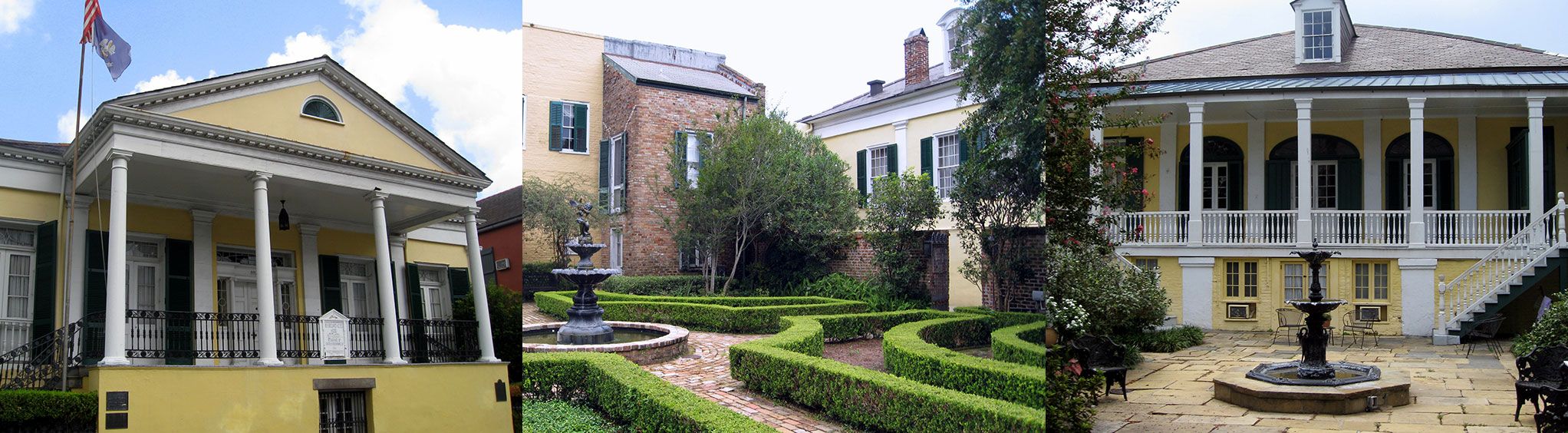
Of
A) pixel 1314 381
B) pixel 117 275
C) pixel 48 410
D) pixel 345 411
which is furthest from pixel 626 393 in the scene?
pixel 1314 381

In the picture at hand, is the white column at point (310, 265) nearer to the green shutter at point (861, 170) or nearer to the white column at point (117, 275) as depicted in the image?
the white column at point (117, 275)

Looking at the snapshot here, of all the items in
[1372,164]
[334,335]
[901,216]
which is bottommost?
[334,335]

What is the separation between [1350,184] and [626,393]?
4769mm

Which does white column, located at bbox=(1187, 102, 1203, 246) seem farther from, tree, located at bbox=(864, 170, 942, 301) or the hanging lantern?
the hanging lantern

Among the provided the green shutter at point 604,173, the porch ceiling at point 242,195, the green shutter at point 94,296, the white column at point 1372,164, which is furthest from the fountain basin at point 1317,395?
the green shutter at point 94,296

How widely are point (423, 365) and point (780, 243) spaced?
1.90 meters

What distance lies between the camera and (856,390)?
3.77 meters

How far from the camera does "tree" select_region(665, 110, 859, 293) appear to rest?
3463 millimetres

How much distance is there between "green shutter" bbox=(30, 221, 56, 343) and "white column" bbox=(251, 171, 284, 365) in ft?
2.37

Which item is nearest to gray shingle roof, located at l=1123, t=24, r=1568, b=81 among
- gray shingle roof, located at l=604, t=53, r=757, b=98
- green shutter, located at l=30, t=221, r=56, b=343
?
gray shingle roof, located at l=604, t=53, r=757, b=98

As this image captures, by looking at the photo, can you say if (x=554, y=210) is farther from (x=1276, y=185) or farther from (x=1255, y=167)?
(x=1276, y=185)

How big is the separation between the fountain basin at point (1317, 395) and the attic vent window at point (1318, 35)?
6.27ft

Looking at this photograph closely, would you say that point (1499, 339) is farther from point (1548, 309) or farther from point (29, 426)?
point (29, 426)

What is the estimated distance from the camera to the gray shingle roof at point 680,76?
142 inches
